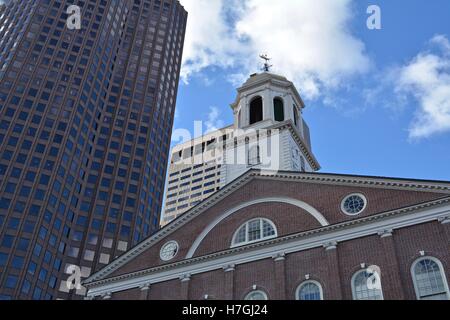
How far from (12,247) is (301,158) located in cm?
4937

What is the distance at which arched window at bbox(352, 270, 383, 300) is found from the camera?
24.8m

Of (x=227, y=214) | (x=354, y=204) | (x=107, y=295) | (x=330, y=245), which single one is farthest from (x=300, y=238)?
(x=107, y=295)

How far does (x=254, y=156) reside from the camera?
4009 centimetres

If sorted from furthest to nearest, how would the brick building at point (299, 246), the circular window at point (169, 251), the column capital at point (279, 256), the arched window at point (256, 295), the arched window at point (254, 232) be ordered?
1. the circular window at point (169, 251)
2. the arched window at point (254, 232)
3. the column capital at point (279, 256)
4. the arched window at point (256, 295)
5. the brick building at point (299, 246)

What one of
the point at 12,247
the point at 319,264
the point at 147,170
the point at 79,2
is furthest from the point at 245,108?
the point at 79,2

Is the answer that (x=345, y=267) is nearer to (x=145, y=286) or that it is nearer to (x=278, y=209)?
(x=278, y=209)

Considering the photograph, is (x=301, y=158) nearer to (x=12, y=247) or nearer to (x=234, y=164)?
(x=234, y=164)

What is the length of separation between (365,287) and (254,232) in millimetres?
8267

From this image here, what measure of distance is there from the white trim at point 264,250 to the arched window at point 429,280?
2288 mm

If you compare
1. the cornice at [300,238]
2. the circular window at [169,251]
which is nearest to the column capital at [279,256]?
the cornice at [300,238]

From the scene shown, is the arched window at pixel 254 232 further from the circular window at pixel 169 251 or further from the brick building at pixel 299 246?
the circular window at pixel 169 251

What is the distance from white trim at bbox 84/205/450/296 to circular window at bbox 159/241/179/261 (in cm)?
112

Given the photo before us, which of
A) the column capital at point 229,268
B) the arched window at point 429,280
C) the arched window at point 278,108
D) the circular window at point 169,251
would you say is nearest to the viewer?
the arched window at point 429,280

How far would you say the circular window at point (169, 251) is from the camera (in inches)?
1321
